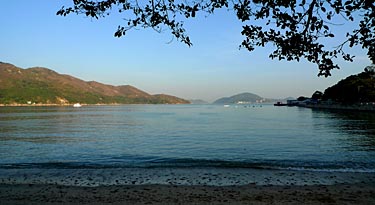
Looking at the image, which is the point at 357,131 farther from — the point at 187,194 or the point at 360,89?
the point at 360,89

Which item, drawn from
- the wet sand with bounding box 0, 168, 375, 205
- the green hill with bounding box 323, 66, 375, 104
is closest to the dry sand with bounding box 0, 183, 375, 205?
the wet sand with bounding box 0, 168, 375, 205

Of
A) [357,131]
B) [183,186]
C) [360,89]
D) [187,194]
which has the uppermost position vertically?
[360,89]

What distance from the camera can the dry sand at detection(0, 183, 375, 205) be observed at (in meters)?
10.1

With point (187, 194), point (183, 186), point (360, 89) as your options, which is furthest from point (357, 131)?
point (360, 89)

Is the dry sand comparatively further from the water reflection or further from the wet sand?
the water reflection

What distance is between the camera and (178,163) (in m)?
19.5

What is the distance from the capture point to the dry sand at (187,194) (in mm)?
10141

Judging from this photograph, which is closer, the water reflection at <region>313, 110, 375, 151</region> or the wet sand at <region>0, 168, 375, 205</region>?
the wet sand at <region>0, 168, 375, 205</region>

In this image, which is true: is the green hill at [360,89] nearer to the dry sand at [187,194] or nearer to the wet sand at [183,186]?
the wet sand at [183,186]

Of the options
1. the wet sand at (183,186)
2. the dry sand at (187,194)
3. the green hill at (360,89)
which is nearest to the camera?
the dry sand at (187,194)

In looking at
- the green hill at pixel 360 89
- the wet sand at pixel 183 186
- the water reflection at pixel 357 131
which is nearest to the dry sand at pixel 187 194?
the wet sand at pixel 183 186

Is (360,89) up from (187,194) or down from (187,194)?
up

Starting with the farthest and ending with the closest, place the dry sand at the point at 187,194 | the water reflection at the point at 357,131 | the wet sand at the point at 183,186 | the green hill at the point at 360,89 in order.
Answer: the green hill at the point at 360,89 < the water reflection at the point at 357,131 < the wet sand at the point at 183,186 < the dry sand at the point at 187,194

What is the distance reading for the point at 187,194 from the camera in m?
11.2
